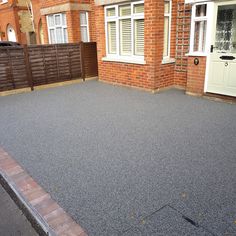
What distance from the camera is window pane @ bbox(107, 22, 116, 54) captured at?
844 centimetres

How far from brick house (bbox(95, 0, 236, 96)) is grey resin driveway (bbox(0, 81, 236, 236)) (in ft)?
3.04

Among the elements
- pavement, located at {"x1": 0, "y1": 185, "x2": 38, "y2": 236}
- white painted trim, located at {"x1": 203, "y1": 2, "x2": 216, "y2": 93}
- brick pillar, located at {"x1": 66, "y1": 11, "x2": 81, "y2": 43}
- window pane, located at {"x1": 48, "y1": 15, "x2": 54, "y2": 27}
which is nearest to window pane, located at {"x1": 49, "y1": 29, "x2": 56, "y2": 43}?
window pane, located at {"x1": 48, "y1": 15, "x2": 54, "y2": 27}

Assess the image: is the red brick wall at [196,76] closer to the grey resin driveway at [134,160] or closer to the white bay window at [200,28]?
the white bay window at [200,28]

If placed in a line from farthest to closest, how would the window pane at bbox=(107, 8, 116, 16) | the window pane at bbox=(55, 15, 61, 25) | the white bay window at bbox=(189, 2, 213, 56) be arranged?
the window pane at bbox=(55, 15, 61, 25)
the window pane at bbox=(107, 8, 116, 16)
the white bay window at bbox=(189, 2, 213, 56)

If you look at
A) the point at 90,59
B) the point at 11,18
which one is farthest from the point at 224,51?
the point at 11,18

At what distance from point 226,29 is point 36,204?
5.77m

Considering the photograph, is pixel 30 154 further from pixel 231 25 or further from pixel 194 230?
pixel 231 25

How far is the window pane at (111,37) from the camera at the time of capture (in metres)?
8.44

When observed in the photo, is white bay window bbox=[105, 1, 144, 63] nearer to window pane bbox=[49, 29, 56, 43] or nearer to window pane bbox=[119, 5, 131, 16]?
window pane bbox=[119, 5, 131, 16]

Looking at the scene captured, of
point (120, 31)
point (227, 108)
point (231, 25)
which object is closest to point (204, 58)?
point (231, 25)

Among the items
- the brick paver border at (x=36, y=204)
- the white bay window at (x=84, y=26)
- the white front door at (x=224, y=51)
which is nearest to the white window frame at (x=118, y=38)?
the white front door at (x=224, y=51)

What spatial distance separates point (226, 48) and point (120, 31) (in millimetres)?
3438

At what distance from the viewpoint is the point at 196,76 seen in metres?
6.74

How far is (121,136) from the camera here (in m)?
4.45
